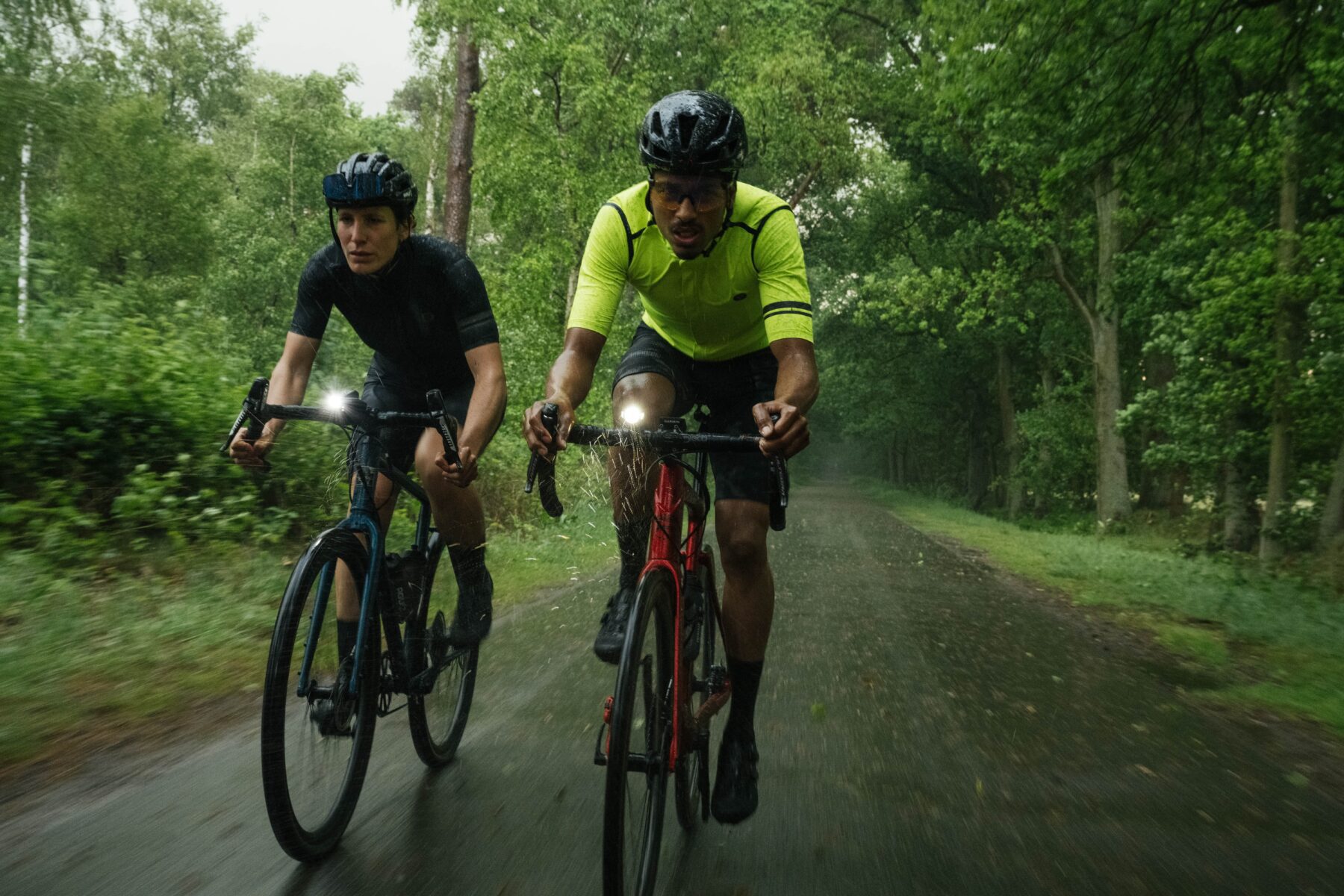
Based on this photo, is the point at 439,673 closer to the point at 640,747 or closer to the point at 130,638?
the point at 640,747

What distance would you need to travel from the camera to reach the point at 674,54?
21.5 metres

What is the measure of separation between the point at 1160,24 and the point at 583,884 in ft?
26.2

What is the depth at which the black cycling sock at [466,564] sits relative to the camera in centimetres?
375

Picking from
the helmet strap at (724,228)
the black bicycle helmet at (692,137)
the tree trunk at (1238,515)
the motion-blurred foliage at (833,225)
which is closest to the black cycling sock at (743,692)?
the helmet strap at (724,228)

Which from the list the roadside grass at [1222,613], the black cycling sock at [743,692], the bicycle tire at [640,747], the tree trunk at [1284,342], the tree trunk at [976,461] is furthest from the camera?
the tree trunk at [976,461]

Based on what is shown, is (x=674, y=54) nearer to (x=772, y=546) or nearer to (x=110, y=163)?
(x=772, y=546)

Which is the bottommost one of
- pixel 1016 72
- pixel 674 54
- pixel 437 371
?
pixel 437 371

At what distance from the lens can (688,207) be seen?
113 inches

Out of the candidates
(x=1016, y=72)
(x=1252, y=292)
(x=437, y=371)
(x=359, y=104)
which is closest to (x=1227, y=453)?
(x=1252, y=292)

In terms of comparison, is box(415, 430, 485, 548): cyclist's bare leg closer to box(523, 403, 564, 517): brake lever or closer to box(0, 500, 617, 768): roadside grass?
box(0, 500, 617, 768): roadside grass

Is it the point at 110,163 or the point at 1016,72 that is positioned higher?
the point at 110,163

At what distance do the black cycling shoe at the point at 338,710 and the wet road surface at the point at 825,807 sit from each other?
1.13 feet

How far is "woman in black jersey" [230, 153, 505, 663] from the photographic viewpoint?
325 cm

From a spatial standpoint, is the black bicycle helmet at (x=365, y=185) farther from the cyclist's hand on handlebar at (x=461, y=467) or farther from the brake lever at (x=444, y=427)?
the cyclist's hand on handlebar at (x=461, y=467)
